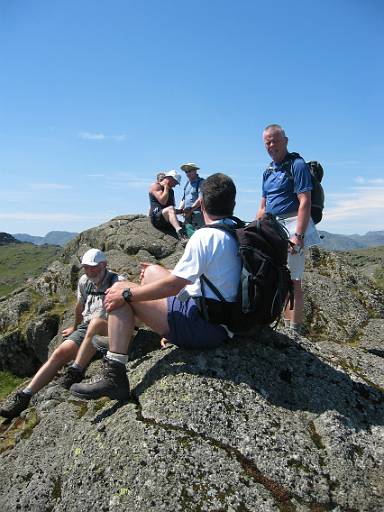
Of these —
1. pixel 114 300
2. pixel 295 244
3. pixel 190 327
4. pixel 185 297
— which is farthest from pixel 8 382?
pixel 295 244

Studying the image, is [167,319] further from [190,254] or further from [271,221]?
[271,221]

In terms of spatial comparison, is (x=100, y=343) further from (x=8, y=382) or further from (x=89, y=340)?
(x=8, y=382)

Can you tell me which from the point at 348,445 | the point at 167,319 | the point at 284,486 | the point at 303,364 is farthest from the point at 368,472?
the point at 167,319

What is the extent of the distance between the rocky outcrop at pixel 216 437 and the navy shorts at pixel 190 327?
43cm

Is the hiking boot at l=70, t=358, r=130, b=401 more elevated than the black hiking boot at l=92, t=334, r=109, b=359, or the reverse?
the black hiking boot at l=92, t=334, r=109, b=359

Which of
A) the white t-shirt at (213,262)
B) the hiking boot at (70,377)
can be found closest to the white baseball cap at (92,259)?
the hiking boot at (70,377)

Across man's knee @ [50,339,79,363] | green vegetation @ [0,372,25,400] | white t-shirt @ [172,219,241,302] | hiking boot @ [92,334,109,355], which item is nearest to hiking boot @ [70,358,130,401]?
hiking boot @ [92,334,109,355]

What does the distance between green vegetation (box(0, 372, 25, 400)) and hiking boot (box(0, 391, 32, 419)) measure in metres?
7.51

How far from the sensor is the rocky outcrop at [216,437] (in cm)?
695

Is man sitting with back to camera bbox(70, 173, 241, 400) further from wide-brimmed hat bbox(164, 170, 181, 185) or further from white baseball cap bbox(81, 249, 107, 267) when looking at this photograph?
wide-brimmed hat bbox(164, 170, 181, 185)

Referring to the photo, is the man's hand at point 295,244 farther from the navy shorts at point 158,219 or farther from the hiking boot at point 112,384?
the navy shorts at point 158,219

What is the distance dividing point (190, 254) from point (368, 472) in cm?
465

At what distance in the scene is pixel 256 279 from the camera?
8.17 metres

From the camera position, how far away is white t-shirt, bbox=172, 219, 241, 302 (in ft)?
26.5
